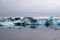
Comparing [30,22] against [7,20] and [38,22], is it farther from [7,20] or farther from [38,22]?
[7,20]

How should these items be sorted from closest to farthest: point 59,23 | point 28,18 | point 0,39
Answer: point 0,39 < point 59,23 < point 28,18

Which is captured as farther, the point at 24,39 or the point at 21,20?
the point at 21,20

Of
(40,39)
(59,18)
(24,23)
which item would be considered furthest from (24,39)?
(59,18)

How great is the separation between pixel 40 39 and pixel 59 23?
4.24 metres

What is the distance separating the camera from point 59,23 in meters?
7.72

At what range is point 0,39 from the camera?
11.2 feet

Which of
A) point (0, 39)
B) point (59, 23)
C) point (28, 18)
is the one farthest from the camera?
point (28, 18)

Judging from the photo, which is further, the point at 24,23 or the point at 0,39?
the point at 24,23

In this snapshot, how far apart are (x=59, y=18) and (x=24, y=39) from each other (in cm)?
520

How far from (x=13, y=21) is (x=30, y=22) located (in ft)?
2.23

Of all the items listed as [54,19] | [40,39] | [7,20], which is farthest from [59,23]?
[40,39]

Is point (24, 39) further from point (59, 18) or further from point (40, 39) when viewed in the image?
point (59, 18)

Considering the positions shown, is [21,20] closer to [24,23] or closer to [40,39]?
[24,23]

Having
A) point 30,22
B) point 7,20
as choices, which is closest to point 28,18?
point 30,22
